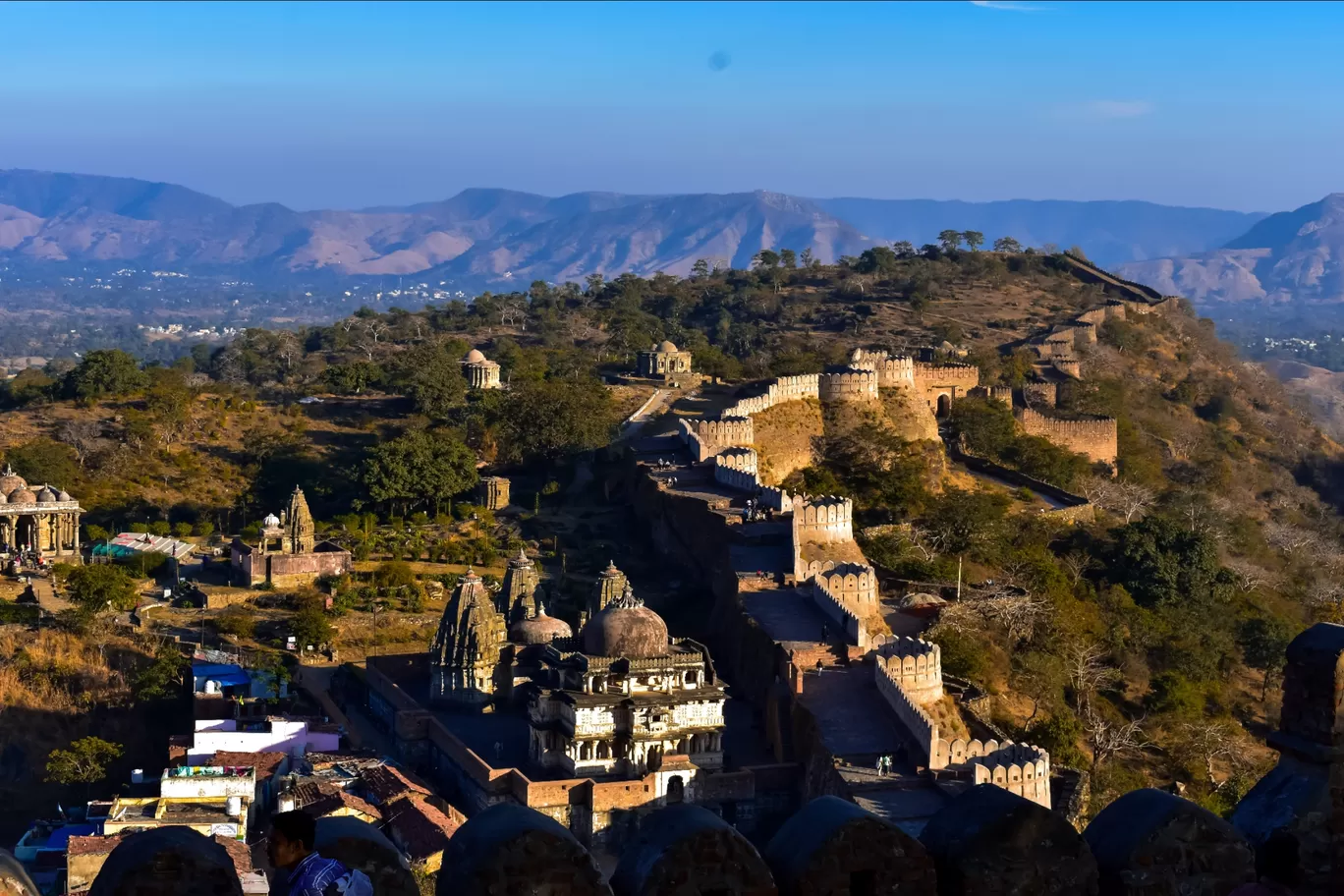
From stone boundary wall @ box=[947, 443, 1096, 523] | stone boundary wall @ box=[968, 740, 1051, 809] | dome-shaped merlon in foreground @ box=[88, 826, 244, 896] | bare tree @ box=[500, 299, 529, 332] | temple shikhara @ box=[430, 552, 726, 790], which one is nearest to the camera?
dome-shaped merlon in foreground @ box=[88, 826, 244, 896]

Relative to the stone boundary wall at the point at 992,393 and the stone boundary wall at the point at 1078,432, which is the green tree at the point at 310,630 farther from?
the stone boundary wall at the point at 992,393

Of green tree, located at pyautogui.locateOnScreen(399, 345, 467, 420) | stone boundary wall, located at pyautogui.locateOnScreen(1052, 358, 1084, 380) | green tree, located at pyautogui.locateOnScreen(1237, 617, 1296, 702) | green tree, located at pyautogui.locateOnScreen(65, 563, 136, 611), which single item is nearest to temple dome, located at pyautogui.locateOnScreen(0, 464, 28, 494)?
green tree, located at pyautogui.locateOnScreen(65, 563, 136, 611)

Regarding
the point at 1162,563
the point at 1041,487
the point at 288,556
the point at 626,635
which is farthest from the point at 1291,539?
the point at 626,635

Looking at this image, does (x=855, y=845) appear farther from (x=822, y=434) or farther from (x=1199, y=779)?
(x=822, y=434)

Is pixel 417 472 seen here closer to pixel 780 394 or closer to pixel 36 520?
pixel 36 520

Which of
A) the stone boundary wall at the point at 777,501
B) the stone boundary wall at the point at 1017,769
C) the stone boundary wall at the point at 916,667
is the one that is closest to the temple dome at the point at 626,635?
the stone boundary wall at the point at 916,667

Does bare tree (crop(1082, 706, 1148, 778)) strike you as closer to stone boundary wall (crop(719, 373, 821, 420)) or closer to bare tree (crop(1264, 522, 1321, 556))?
stone boundary wall (crop(719, 373, 821, 420))
